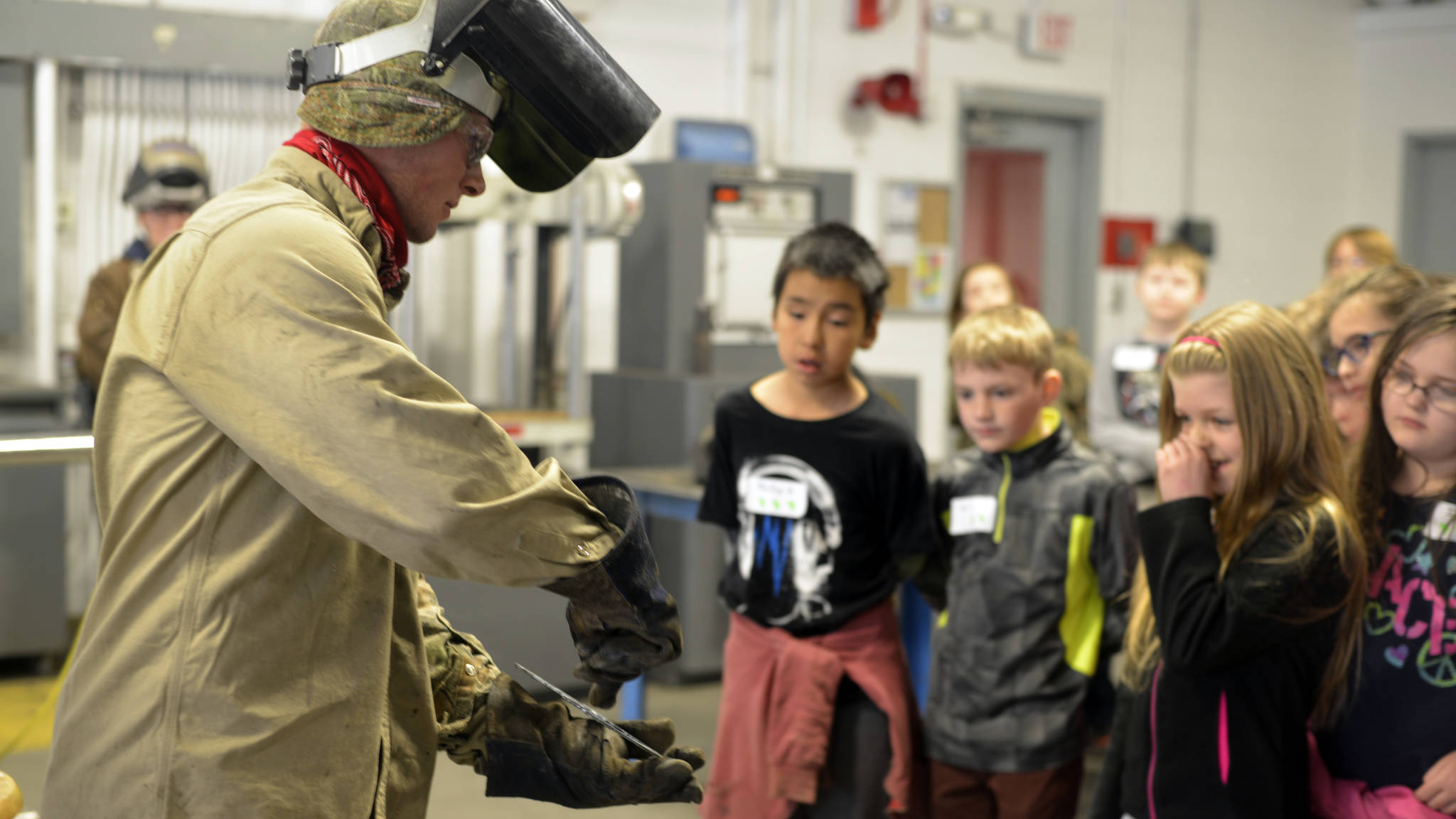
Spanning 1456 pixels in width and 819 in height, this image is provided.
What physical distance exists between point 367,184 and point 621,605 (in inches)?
17.3

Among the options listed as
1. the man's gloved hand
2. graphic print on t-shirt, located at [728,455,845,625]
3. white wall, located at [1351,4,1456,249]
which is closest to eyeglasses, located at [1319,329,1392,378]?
graphic print on t-shirt, located at [728,455,845,625]

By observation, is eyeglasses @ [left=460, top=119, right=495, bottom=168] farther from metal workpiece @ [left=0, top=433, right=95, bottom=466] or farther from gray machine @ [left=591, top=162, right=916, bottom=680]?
gray machine @ [left=591, top=162, right=916, bottom=680]

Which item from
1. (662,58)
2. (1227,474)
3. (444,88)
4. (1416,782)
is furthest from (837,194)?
(444,88)

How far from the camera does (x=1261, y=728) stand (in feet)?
5.68

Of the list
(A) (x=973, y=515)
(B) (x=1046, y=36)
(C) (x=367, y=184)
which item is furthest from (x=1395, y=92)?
(C) (x=367, y=184)

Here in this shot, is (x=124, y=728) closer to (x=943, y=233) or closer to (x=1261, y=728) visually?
Result: (x=1261, y=728)

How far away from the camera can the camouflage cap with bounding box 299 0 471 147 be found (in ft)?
3.74

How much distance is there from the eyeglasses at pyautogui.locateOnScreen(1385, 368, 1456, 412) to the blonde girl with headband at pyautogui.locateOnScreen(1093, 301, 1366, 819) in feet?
0.42

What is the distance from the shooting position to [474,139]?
1.22 meters

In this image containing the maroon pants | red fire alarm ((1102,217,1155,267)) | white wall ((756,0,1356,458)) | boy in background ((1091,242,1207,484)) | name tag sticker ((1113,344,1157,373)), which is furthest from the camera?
red fire alarm ((1102,217,1155,267))

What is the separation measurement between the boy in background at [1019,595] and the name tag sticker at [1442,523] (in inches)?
23.1

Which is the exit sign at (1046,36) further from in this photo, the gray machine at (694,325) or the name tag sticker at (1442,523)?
the name tag sticker at (1442,523)

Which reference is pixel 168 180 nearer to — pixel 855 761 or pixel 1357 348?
pixel 855 761

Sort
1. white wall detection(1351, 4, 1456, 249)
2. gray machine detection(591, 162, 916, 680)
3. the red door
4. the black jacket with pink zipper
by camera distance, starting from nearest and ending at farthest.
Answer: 1. the black jacket with pink zipper
2. gray machine detection(591, 162, 916, 680)
3. the red door
4. white wall detection(1351, 4, 1456, 249)
